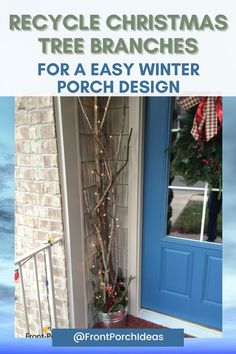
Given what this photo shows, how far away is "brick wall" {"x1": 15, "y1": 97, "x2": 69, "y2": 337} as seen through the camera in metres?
1.45

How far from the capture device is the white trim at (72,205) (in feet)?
4.72

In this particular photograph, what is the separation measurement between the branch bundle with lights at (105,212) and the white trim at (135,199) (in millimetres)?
65

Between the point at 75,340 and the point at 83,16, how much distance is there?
3.71 feet

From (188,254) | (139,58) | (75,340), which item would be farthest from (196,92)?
(188,254)

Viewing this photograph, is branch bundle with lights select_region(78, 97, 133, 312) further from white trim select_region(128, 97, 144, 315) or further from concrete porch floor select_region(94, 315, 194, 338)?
concrete porch floor select_region(94, 315, 194, 338)

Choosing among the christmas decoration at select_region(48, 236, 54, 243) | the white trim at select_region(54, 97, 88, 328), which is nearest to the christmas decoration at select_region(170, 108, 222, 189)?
the white trim at select_region(54, 97, 88, 328)

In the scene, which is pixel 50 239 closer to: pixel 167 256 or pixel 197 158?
pixel 167 256

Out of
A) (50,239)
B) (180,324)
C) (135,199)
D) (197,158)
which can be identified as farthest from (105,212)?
(180,324)

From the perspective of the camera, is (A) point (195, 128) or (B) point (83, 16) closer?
(B) point (83, 16)

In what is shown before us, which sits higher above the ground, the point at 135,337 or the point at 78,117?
the point at 78,117

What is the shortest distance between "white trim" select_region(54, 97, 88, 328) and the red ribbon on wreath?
0.73 m

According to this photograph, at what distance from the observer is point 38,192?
1.57 meters

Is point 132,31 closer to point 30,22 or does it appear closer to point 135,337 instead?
point 30,22

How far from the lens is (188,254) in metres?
1.81
